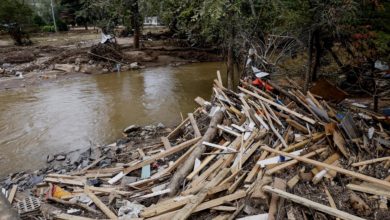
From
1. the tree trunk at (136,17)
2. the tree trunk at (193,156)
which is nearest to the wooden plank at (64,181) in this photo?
the tree trunk at (193,156)

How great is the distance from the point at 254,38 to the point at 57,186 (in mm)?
Answer: 7067

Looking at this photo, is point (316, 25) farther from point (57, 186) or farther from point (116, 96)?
point (116, 96)

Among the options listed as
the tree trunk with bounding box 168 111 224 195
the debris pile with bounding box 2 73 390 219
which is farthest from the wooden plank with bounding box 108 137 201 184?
the tree trunk with bounding box 168 111 224 195

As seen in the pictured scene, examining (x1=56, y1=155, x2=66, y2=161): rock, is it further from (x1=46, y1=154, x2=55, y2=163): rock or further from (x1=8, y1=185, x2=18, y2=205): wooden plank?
(x1=8, y1=185, x2=18, y2=205): wooden plank

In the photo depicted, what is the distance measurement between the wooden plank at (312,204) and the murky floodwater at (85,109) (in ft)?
18.7

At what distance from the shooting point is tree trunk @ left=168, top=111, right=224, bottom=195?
5.43 metres

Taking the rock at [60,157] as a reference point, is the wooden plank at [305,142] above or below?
above

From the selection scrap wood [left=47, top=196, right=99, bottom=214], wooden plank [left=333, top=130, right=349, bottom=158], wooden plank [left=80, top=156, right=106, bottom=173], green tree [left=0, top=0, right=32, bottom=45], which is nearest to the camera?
scrap wood [left=47, top=196, right=99, bottom=214]

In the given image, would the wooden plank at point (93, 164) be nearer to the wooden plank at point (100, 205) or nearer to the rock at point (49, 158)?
the wooden plank at point (100, 205)

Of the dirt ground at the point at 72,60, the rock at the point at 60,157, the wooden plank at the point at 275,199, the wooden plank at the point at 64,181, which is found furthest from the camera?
the dirt ground at the point at 72,60

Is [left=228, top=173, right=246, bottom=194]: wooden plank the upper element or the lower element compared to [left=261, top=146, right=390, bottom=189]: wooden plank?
lower

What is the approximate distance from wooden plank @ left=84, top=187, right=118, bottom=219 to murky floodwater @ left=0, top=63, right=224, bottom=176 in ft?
9.28

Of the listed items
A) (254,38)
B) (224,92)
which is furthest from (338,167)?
(254,38)

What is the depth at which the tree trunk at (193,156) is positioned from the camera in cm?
543
